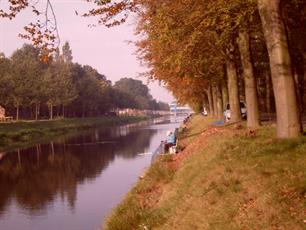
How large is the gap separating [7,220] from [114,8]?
13.5 meters

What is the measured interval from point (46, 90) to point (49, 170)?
4792 centimetres

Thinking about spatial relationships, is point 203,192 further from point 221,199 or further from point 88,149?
point 88,149

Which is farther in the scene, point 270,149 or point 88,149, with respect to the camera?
point 88,149

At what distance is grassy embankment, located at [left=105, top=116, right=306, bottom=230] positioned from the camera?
29.0ft

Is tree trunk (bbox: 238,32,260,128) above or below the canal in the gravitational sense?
above

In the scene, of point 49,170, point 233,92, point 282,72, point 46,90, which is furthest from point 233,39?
point 46,90

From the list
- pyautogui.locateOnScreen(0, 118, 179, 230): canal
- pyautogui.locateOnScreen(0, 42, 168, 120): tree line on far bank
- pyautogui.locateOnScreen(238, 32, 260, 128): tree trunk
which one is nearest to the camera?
pyautogui.locateOnScreen(238, 32, 260, 128): tree trunk

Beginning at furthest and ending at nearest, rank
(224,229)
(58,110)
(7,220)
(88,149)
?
(58,110) → (88,149) → (7,220) → (224,229)

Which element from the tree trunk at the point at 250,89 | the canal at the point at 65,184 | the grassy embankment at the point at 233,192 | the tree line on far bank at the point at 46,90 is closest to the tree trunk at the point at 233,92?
the tree trunk at the point at 250,89

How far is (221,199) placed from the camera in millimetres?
10695

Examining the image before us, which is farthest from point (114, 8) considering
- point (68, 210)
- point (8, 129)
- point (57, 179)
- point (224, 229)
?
point (8, 129)

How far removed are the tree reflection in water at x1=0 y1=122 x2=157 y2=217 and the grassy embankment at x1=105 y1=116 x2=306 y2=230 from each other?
34.4 feet

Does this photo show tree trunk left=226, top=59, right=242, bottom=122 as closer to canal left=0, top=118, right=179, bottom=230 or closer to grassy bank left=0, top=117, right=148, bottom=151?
canal left=0, top=118, right=179, bottom=230

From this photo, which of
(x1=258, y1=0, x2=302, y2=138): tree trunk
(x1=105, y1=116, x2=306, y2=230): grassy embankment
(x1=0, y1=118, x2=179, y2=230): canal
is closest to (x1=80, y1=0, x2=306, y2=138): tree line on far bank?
(x1=258, y1=0, x2=302, y2=138): tree trunk
